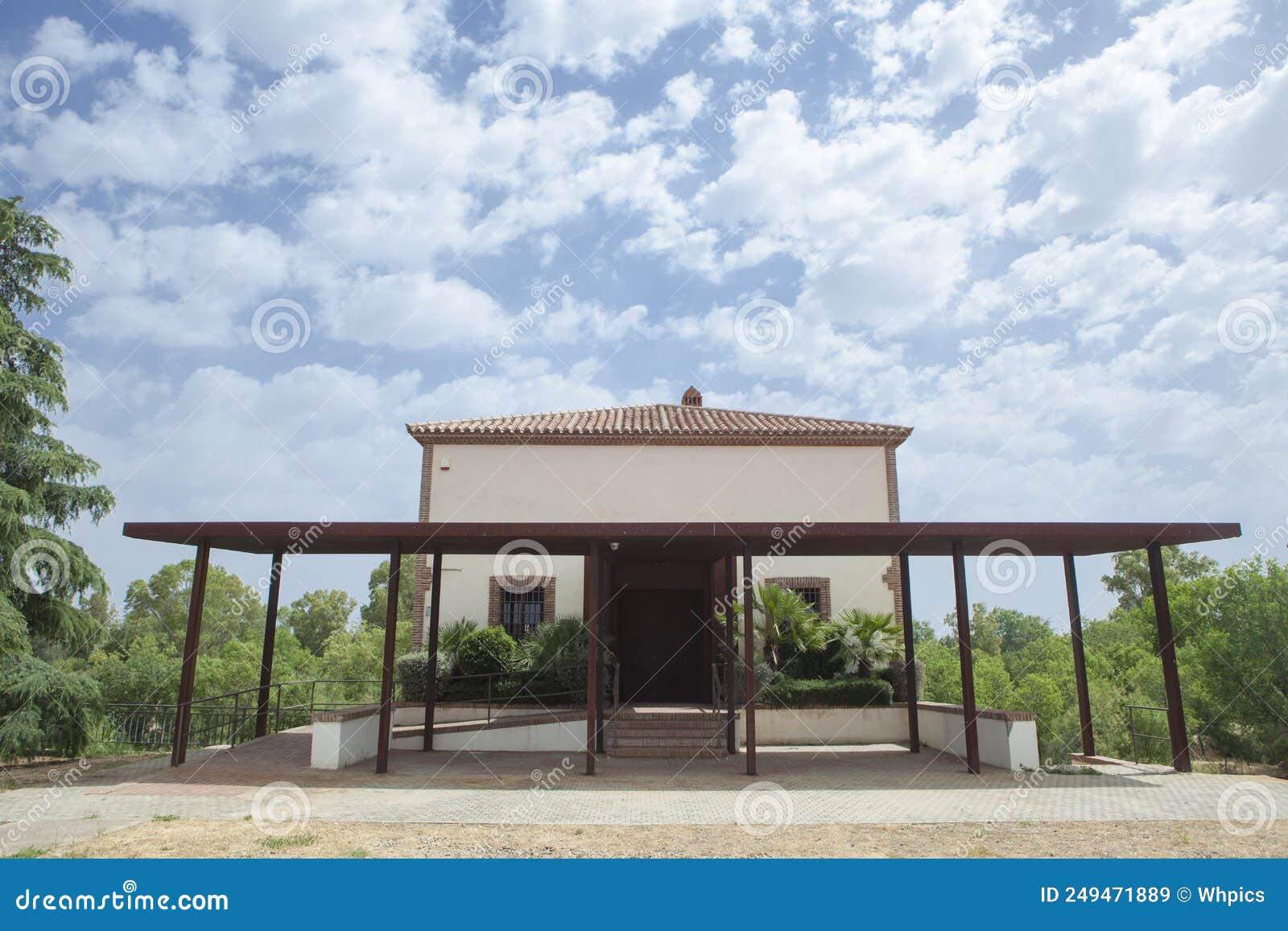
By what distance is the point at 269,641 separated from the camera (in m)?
13.1

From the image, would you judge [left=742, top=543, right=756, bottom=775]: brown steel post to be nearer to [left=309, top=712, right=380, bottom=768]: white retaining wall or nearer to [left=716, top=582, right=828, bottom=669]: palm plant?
[left=716, top=582, right=828, bottom=669]: palm plant

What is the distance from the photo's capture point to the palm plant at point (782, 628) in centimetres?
1516

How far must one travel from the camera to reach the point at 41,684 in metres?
10.7

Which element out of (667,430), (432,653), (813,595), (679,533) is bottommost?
(432,653)

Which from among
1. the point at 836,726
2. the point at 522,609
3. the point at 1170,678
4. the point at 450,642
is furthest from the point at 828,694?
the point at 450,642

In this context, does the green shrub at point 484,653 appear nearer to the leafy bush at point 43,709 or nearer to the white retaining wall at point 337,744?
the white retaining wall at point 337,744

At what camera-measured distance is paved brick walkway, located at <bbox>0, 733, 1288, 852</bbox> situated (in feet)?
25.5

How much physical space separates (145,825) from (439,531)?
4421 millimetres

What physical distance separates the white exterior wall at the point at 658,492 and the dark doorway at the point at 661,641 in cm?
145

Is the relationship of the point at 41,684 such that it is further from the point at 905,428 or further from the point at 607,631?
the point at 905,428

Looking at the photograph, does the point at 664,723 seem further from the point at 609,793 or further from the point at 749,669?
the point at 609,793

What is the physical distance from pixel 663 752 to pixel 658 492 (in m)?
7.23

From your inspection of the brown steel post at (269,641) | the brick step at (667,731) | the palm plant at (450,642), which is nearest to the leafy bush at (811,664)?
the brick step at (667,731)

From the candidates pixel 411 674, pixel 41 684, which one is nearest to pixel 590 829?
pixel 41 684
